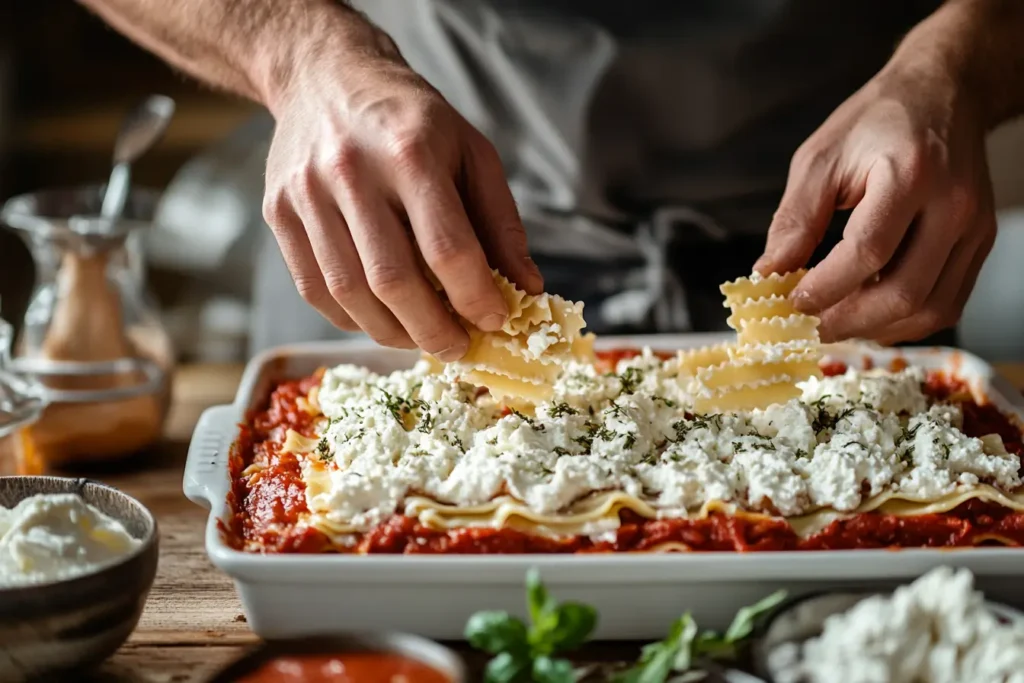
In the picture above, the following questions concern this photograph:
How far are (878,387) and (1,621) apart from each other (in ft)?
5.75

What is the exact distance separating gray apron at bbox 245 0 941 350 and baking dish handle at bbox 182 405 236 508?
126 centimetres

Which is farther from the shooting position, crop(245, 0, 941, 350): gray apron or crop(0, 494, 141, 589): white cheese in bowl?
crop(245, 0, 941, 350): gray apron

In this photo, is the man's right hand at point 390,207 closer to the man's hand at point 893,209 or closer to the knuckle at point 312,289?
the knuckle at point 312,289

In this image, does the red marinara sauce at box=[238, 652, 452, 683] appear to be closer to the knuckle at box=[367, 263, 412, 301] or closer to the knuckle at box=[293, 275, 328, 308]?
the knuckle at box=[367, 263, 412, 301]

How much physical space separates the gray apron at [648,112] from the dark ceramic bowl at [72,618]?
1.86 meters

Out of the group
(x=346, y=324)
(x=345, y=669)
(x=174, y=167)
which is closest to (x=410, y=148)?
(x=346, y=324)

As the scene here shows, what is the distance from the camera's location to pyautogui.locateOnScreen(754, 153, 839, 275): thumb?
2.36 metres

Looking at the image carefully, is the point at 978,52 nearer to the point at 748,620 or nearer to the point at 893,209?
the point at 893,209

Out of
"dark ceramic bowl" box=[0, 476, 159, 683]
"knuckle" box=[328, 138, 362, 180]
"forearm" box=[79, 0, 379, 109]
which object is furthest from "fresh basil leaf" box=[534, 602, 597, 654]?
"forearm" box=[79, 0, 379, 109]

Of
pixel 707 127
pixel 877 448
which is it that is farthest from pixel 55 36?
pixel 877 448

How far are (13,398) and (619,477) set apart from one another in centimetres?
135

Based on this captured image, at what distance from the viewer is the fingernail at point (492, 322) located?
7.06 ft

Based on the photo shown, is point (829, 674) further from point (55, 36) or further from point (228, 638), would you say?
point (55, 36)

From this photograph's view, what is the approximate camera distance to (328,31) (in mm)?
2436
